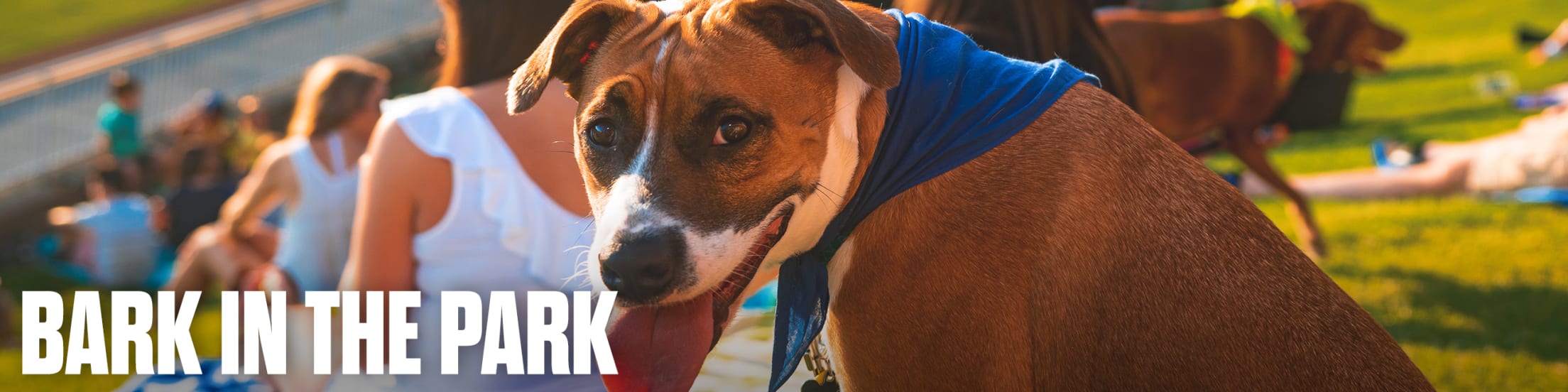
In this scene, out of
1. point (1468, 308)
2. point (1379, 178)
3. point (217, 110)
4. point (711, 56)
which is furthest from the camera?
point (217, 110)

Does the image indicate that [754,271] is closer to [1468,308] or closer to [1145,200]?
[1145,200]

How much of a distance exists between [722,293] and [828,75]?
461 millimetres

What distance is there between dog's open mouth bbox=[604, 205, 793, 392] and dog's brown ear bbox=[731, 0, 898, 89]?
32cm

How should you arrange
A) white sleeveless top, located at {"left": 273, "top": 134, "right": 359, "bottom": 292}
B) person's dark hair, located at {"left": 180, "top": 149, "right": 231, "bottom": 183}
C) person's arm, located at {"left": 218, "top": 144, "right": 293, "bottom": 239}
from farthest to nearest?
person's dark hair, located at {"left": 180, "top": 149, "right": 231, "bottom": 183}, person's arm, located at {"left": 218, "top": 144, "right": 293, "bottom": 239}, white sleeveless top, located at {"left": 273, "top": 134, "right": 359, "bottom": 292}

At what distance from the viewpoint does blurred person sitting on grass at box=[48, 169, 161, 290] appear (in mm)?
11242

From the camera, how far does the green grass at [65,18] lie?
26.9 m

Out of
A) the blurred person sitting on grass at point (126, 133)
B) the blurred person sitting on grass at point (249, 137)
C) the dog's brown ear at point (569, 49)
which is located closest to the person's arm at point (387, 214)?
the dog's brown ear at point (569, 49)

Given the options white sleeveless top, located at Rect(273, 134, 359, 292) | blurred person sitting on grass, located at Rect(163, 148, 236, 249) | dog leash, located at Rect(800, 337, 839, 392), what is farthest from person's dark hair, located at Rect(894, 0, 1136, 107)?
blurred person sitting on grass, located at Rect(163, 148, 236, 249)

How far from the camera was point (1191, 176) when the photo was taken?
238cm

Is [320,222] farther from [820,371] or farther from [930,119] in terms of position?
[930,119]

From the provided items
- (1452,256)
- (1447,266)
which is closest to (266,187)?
(1447,266)

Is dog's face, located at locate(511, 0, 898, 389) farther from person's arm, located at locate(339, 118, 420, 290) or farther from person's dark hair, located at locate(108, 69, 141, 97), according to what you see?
person's dark hair, located at locate(108, 69, 141, 97)

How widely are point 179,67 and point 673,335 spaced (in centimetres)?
1899

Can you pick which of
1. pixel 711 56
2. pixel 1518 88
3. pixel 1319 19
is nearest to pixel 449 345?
pixel 711 56
